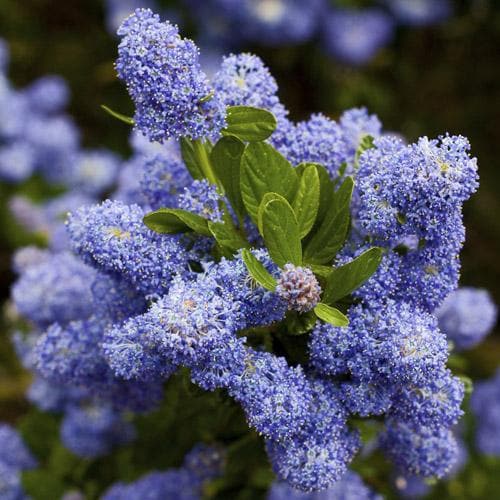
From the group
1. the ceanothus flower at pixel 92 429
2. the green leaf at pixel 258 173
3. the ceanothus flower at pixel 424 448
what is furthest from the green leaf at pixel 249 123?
the ceanothus flower at pixel 92 429

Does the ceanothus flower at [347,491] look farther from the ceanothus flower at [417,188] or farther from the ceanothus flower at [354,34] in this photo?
the ceanothus flower at [354,34]

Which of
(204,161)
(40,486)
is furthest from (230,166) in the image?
(40,486)

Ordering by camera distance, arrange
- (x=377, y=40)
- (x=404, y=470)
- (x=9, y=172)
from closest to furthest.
→ (x=404, y=470)
(x=9, y=172)
(x=377, y=40)

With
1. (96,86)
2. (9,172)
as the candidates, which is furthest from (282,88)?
(9,172)

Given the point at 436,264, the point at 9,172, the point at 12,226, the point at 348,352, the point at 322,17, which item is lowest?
the point at 12,226

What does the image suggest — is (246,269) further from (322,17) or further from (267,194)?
(322,17)

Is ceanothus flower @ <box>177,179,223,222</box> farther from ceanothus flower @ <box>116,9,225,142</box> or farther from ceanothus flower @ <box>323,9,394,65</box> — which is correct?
ceanothus flower @ <box>323,9,394,65</box>

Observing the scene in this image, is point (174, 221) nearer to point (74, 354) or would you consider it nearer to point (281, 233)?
point (281, 233)
